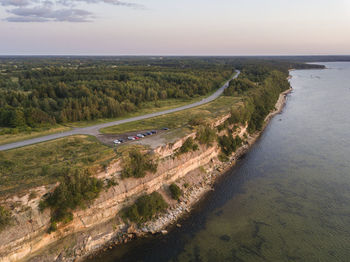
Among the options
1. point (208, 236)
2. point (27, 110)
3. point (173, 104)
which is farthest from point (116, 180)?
point (173, 104)

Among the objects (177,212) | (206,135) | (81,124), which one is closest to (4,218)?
(177,212)

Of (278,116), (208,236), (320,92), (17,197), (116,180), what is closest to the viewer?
(17,197)

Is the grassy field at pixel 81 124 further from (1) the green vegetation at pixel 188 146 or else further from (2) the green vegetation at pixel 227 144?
(1) the green vegetation at pixel 188 146

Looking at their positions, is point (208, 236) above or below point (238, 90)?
below

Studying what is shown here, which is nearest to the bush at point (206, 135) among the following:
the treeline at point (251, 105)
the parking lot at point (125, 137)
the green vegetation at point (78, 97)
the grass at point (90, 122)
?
the parking lot at point (125, 137)

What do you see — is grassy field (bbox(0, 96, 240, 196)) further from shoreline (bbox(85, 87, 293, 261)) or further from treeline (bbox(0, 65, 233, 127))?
treeline (bbox(0, 65, 233, 127))

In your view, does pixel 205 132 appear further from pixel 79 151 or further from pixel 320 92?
pixel 320 92
